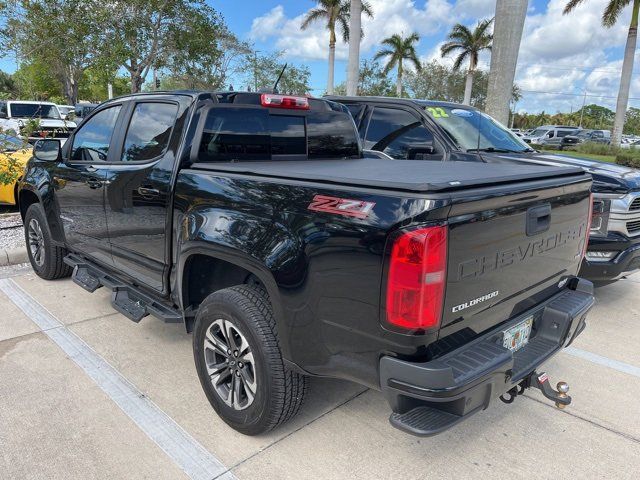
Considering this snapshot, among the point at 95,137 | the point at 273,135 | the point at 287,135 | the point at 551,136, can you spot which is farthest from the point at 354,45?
the point at 551,136

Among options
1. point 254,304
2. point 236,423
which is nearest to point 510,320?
point 254,304

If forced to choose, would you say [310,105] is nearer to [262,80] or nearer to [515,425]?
[515,425]

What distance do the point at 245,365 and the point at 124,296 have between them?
1.54 metres

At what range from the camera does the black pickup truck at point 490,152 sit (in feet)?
15.2

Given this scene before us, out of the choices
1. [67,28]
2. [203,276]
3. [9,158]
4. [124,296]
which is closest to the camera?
[203,276]

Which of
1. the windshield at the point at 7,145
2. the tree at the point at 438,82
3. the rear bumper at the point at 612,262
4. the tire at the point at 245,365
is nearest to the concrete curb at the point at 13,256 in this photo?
the windshield at the point at 7,145

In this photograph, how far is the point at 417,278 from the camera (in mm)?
1932

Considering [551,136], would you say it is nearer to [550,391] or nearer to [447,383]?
[550,391]

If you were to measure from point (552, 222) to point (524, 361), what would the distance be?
751 millimetres

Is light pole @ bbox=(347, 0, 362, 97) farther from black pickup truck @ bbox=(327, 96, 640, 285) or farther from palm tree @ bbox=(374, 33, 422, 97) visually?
palm tree @ bbox=(374, 33, 422, 97)

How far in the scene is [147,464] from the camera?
8.35ft

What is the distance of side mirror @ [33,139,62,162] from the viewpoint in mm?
4484

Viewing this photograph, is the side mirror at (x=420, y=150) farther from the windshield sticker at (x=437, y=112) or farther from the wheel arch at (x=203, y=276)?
the wheel arch at (x=203, y=276)

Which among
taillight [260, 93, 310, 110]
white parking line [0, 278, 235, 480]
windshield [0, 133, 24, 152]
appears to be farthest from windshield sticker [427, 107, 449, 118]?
windshield [0, 133, 24, 152]
